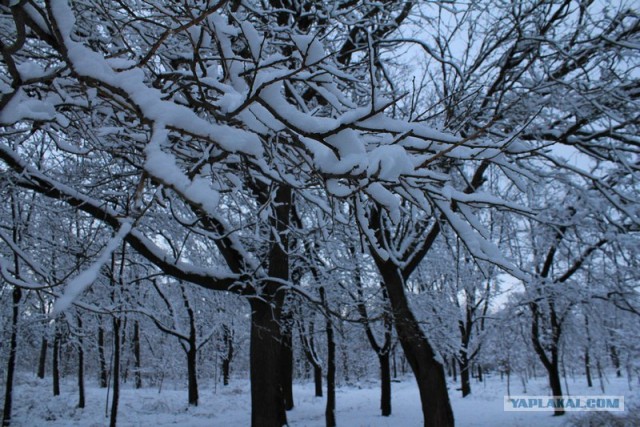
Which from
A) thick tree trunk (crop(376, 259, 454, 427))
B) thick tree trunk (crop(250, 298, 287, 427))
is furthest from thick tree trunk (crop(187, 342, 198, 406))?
thick tree trunk (crop(250, 298, 287, 427))

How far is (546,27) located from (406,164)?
4122 mm

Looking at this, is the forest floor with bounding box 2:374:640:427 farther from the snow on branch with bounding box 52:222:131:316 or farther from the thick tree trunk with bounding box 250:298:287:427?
the snow on branch with bounding box 52:222:131:316

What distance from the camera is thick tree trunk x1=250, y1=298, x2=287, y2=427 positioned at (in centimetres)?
507

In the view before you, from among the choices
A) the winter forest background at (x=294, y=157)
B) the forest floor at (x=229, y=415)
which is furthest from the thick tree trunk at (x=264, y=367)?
the forest floor at (x=229, y=415)

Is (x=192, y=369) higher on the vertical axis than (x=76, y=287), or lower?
lower

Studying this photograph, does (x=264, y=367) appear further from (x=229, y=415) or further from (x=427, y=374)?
(x=229, y=415)

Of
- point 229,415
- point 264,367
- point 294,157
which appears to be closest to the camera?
point 294,157

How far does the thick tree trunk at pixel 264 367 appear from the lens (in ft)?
A: 16.6

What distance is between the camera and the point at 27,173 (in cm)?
345

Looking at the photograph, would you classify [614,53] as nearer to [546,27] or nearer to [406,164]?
[546,27]

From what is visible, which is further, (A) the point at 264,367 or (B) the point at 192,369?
(B) the point at 192,369

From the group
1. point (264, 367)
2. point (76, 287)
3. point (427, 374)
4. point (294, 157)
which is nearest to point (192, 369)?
point (427, 374)

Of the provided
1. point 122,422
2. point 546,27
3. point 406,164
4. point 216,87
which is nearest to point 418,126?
point 406,164

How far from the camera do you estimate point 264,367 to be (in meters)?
5.25
